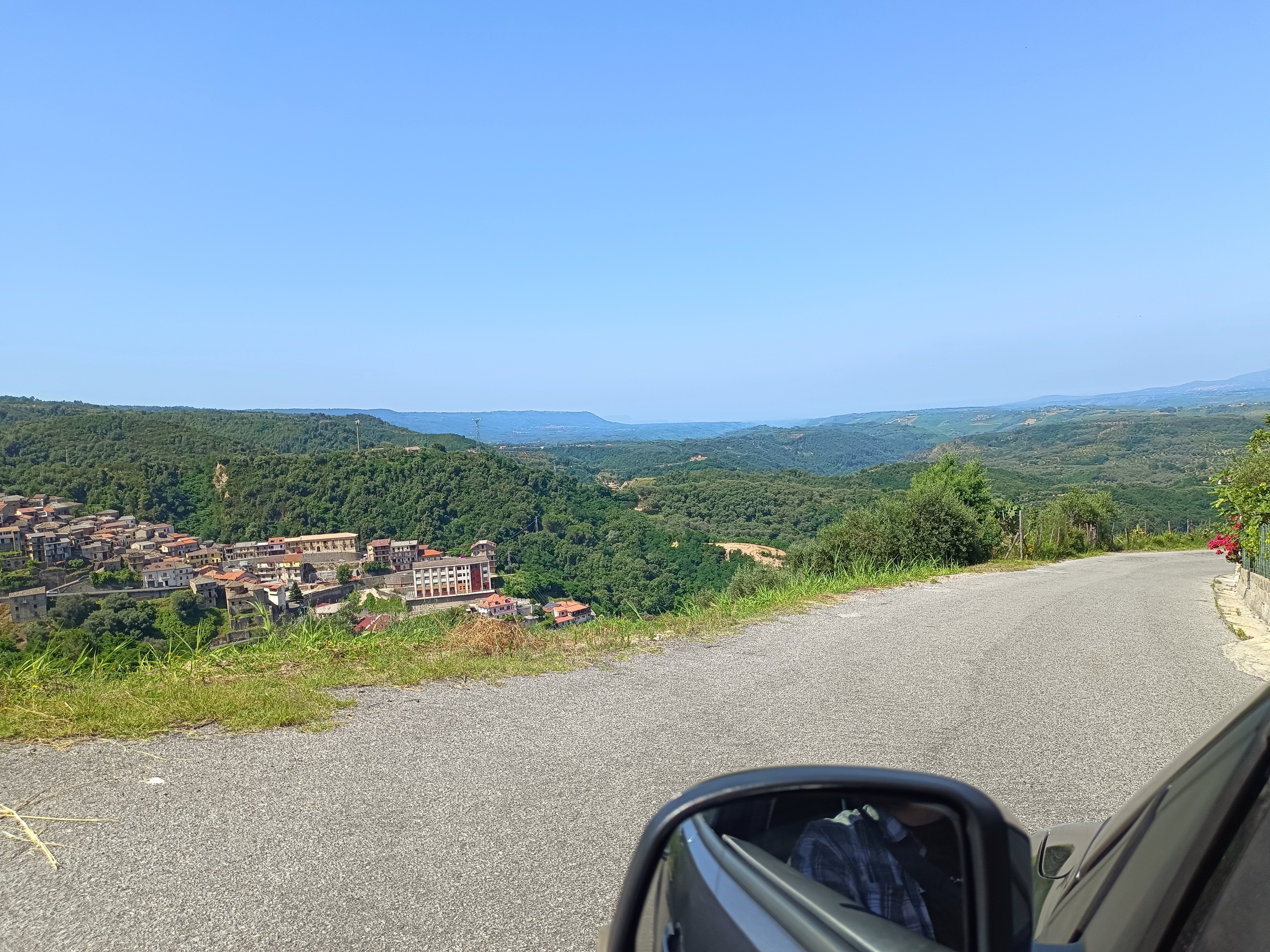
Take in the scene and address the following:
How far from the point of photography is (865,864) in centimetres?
108

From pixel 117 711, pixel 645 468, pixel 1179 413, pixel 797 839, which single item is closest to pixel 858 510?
pixel 117 711

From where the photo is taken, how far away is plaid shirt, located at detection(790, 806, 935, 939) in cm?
100

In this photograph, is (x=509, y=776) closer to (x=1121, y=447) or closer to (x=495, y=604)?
(x=495, y=604)

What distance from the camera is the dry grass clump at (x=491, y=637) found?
636 centimetres

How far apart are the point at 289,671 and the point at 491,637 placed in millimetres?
1631

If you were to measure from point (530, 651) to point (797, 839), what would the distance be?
5582 mm

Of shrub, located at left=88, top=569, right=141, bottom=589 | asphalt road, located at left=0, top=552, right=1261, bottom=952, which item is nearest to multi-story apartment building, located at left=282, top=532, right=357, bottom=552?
shrub, located at left=88, top=569, right=141, bottom=589

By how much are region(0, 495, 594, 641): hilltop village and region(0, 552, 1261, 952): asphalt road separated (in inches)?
93.3

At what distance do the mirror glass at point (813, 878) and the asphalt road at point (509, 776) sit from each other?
166 centimetres

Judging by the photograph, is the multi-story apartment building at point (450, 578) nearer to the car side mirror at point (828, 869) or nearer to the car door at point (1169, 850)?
the car side mirror at point (828, 869)

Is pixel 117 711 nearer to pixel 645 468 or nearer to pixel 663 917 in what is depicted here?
pixel 663 917

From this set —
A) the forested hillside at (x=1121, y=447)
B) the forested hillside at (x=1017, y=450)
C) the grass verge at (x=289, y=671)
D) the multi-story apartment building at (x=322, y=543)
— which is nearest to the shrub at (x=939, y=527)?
the grass verge at (x=289, y=671)

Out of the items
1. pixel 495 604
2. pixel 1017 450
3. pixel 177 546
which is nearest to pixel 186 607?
pixel 495 604

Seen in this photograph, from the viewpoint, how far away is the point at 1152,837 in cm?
100
